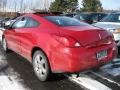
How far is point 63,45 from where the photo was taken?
6.12 meters

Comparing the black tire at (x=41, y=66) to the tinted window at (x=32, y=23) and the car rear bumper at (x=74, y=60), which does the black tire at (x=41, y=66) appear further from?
the tinted window at (x=32, y=23)

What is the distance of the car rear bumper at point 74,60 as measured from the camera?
6039 mm

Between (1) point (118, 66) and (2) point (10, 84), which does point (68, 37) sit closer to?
(2) point (10, 84)

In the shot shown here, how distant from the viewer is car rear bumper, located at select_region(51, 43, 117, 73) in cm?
604

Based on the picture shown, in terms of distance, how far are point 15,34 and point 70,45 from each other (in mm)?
2820

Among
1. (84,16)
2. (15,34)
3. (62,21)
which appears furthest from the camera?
(84,16)

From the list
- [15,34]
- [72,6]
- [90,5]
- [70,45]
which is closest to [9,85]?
[70,45]

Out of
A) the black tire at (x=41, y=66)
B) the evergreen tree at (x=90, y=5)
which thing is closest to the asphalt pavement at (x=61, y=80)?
the black tire at (x=41, y=66)

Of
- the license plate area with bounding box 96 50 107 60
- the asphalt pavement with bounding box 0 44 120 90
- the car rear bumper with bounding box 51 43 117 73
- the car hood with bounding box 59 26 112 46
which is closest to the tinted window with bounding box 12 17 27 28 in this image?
the asphalt pavement with bounding box 0 44 120 90

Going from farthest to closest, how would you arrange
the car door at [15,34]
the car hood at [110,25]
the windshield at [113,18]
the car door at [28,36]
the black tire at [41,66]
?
the windshield at [113,18], the car hood at [110,25], the car door at [15,34], the car door at [28,36], the black tire at [41,66]

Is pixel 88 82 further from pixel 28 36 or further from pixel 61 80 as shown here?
pixel 28 36

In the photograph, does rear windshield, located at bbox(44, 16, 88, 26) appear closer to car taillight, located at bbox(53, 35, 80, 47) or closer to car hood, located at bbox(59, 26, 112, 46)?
car hood, located at bbox(59, 26, 112, 46)

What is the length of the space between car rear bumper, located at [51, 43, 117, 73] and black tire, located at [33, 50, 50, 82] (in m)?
0.28

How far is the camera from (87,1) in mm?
51938
